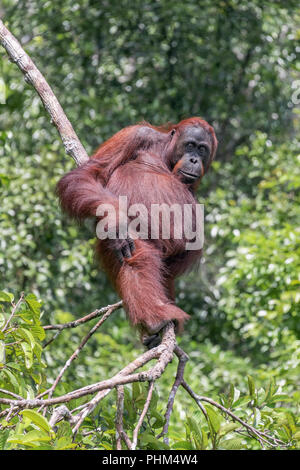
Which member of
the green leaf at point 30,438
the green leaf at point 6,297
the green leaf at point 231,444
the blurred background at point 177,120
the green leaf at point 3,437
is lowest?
the blurred background at point 177,120

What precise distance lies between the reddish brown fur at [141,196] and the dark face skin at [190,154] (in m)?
0.05

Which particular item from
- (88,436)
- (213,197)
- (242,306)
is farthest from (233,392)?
(213,197)

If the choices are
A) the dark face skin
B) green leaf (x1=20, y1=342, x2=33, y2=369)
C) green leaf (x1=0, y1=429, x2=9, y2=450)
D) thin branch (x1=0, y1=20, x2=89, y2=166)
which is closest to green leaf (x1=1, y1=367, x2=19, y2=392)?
green leaf (x1=20, y1=342, x2=33, y2=369)

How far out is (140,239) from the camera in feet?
11.3

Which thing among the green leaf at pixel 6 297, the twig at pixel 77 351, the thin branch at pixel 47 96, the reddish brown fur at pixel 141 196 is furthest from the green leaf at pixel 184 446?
the thin branch at pixel 47 96

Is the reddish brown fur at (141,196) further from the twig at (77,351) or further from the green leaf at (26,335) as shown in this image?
the green leaf at (26,335)

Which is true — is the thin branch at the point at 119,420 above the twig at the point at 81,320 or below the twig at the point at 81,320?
above

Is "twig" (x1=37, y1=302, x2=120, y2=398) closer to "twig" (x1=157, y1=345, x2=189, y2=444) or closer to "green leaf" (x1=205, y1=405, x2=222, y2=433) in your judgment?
"twig" (x1=157, y1=345, x2=189, y2=444)

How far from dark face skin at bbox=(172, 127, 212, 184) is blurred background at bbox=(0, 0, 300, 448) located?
152 centimetres

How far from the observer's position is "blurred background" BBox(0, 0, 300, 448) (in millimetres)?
5484

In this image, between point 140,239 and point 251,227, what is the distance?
3.07 meters

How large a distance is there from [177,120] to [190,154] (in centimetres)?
346

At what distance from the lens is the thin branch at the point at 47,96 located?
11.5 feet

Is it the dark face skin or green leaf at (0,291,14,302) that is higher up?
green leaf at (0,291,14,302)
